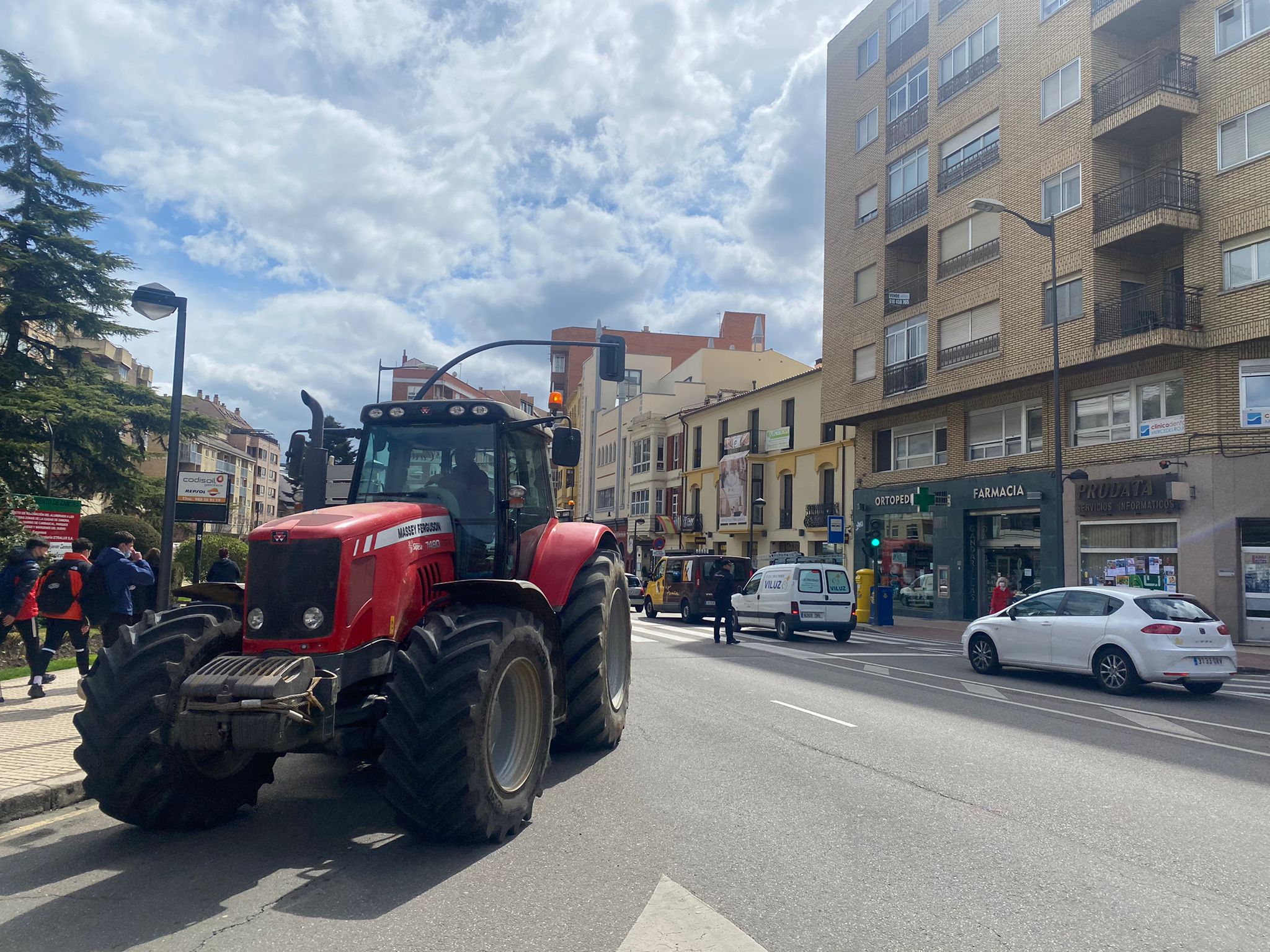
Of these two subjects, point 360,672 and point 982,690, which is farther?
point 982,690

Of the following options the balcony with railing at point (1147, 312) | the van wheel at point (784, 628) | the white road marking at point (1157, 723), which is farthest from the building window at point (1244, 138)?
the white road marking at point (1157, 723)

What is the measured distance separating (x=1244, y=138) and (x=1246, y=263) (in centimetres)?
290

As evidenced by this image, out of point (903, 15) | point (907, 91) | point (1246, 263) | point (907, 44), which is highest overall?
point (903, 15)

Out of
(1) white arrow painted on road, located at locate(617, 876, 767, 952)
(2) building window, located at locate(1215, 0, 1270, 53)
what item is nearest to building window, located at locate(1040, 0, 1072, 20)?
(2) building window, located at locate(1215, 0, 1270, 53)

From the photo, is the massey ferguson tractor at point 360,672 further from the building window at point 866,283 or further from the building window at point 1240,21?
the building window at point 866,283

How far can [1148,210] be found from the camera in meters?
22.4

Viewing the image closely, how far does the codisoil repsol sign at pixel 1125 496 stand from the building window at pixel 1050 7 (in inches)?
→ 512

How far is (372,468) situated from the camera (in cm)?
688

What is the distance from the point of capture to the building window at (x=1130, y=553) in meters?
22.2

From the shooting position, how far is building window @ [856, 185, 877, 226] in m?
33.8

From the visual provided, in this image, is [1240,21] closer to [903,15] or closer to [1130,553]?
[1130,553]

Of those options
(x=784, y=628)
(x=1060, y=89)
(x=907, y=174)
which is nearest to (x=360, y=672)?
(x=784, y=628)

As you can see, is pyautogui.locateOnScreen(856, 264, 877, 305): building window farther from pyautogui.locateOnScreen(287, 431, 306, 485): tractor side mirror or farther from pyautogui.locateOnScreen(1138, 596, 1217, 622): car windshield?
pyautogui.locateOnScreen(287, 431, 306, 485): tractor side mirror

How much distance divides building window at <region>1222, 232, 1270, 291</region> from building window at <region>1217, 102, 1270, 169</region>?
1.90 meters
